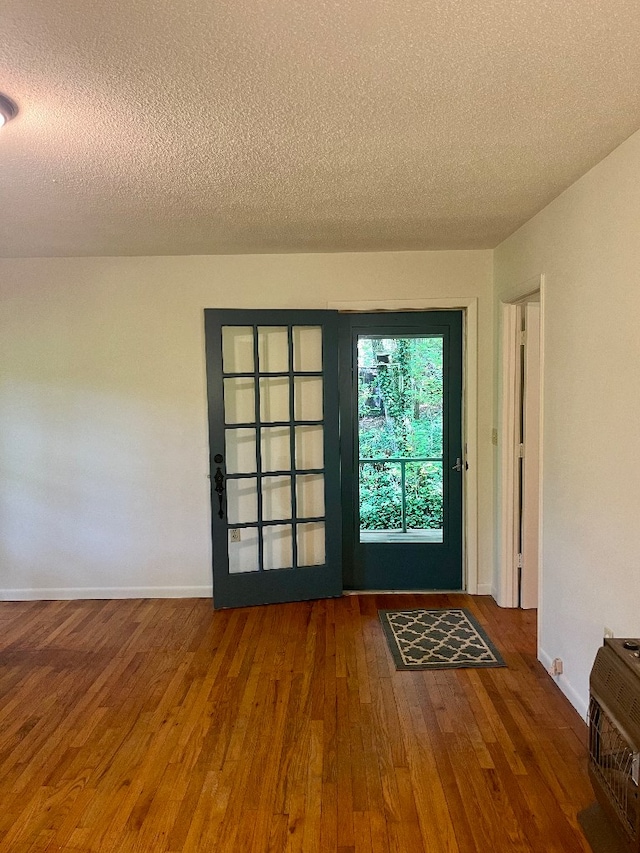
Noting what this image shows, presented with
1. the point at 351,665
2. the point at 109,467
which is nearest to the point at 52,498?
the point at 109,467

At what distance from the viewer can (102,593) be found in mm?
4117

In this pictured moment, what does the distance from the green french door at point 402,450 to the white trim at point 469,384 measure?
0.05 metres

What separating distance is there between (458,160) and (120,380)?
2741 mm

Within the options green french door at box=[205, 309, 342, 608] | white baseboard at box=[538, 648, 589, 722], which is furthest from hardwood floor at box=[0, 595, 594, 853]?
green french door at box=[205, 309, 342, 608]

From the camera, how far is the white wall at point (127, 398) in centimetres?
395

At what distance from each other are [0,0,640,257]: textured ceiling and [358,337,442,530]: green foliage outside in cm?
112

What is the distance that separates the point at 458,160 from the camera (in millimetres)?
2270

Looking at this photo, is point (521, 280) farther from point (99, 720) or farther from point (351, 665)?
point (99, 720)

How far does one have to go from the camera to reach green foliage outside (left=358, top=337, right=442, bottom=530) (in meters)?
4.03

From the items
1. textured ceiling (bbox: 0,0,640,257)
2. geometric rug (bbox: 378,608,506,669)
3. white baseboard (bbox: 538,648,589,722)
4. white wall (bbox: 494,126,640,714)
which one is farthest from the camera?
geometric rug (bbox: 378,608,506,669)

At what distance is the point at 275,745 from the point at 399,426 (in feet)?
7.48

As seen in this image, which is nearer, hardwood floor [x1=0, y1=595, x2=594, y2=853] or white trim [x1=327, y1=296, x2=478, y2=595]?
hardwood floor [x1=0, y1=595, x2=594, y2=853]

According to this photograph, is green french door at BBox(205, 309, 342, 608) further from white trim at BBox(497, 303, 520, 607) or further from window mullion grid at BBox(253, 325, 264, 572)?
white trim at BBox(497, 303, 520, 607)

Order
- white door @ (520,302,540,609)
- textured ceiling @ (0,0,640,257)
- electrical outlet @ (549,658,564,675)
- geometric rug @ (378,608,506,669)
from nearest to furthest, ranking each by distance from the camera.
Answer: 1. textured ceiling @ (0,0,640,257)
2. electrical outlet @ (549,658,564,675)
3. geometric rug @ (378,608,506,669)
4. white door @ (520,302,540,609)
